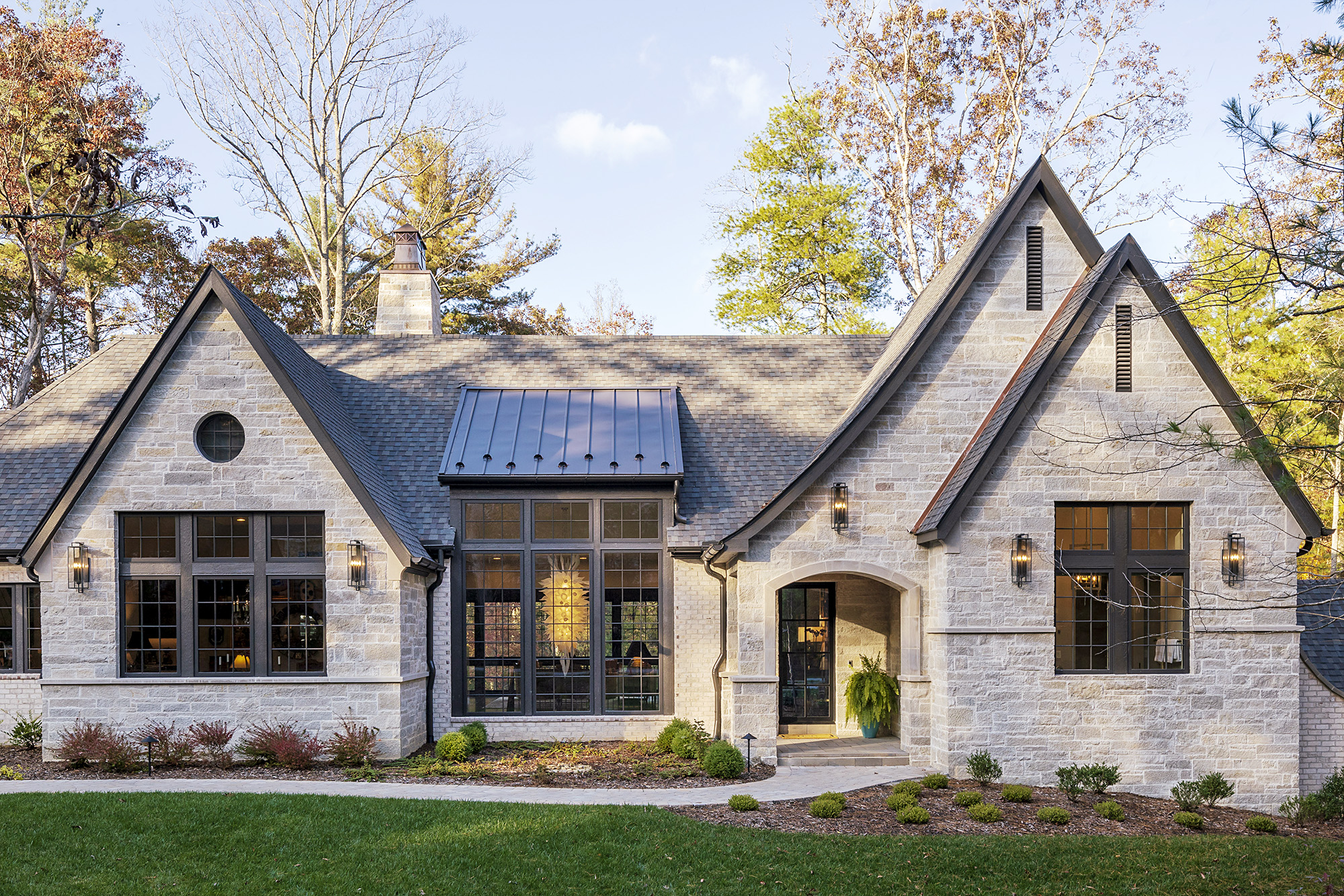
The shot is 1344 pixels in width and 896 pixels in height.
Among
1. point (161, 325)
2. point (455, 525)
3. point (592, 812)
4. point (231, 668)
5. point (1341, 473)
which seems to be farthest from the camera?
point (161, 325)

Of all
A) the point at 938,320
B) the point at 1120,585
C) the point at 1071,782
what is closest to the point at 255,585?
the point at 938,320

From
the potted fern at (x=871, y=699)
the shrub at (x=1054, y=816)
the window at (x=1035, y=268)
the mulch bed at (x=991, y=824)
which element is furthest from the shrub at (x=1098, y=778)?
the window at (x=1035, y=268)

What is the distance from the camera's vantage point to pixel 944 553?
11.9m

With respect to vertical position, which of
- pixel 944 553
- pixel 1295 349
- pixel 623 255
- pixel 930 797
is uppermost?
pixel 623 255

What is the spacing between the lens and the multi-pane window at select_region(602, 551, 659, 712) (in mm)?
14203

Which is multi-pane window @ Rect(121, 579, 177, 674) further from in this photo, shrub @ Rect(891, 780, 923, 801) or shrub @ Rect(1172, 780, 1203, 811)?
shrub @ Rect(1172, 780, 1203, 811)

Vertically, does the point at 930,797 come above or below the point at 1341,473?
below

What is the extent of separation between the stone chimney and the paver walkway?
1037cm

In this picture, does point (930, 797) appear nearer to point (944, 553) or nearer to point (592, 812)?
point (944, 553)

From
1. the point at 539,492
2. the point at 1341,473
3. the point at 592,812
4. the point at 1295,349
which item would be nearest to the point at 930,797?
the point at 592,812

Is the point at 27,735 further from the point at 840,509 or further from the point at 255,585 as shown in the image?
the point at 840,509

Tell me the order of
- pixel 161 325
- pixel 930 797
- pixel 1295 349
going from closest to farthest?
pixel 930 797 → pixel 1295 349 → pixel 161 325

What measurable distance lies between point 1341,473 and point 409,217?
27738 mm

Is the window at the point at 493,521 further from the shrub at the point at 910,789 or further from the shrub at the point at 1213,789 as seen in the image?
the shrub at the point at 1213,789
